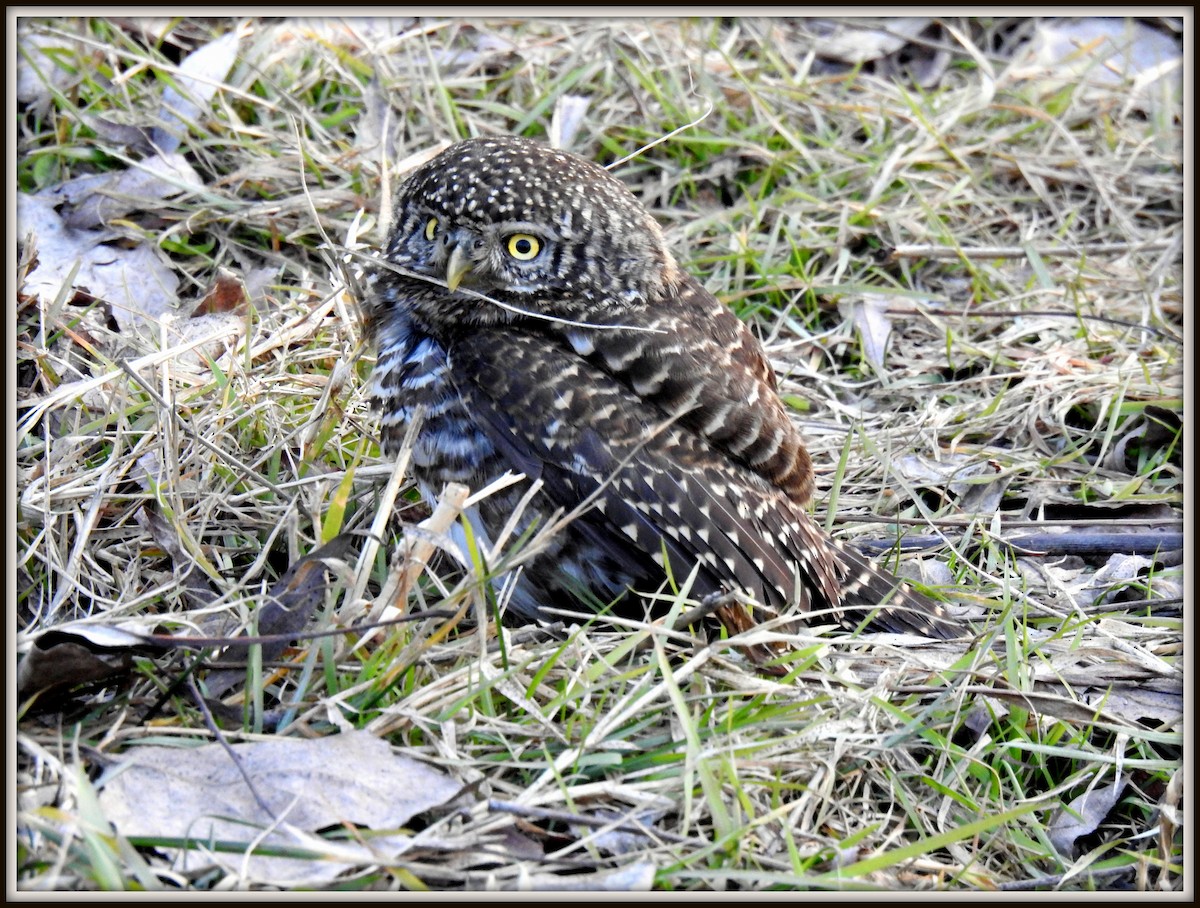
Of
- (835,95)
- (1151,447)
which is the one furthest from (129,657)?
(835,95)

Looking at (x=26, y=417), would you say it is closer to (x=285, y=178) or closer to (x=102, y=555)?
(x=102, y=555)

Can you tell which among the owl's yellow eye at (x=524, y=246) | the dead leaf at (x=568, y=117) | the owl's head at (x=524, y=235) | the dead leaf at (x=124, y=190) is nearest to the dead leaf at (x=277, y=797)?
the owl's head at (x=524, y=235)

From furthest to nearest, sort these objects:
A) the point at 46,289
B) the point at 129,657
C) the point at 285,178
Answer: the point at 285,178, the point at 46,289, the point at 129,657

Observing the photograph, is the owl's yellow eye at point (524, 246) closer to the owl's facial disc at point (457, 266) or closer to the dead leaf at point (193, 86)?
the owl's facial disc at point (457, 266)

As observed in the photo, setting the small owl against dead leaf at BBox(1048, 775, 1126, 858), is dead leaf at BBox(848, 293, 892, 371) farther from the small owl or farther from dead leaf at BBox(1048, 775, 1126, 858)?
dead leaf at BBox(1048, 775, 1126, 858)

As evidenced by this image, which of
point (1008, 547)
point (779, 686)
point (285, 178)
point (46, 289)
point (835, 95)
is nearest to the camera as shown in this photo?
point (779, 686)

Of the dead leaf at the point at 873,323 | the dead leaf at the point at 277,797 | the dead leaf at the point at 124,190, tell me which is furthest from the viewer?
the dead leaf at the point at 873,323

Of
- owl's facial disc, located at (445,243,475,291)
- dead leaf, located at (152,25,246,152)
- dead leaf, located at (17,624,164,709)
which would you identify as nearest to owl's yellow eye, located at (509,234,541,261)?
owl's facial disc, located at (445,243,475,291)
